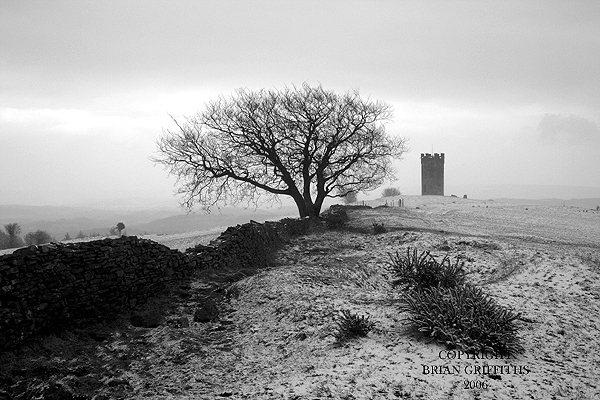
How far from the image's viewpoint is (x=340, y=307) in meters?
7.97

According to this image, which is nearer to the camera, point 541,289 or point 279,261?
point 541,289

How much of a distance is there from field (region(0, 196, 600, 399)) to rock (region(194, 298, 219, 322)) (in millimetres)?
179

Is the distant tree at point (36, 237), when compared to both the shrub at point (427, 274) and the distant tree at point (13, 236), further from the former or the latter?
the shrub at point (427, 274)

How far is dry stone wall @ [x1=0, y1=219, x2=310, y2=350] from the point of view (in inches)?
243

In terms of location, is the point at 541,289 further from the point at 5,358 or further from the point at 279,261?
the point at 5,358

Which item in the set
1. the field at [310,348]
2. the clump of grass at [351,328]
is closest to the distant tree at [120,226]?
the field at [310,348]

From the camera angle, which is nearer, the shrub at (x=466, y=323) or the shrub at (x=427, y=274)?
the shrub at (x=466, y=323)

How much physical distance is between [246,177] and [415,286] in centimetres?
1349

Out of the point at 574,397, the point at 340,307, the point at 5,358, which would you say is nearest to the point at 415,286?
the point at 340,307

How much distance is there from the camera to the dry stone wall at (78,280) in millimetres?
6176

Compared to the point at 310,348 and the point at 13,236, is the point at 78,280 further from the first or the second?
the point at 13,236

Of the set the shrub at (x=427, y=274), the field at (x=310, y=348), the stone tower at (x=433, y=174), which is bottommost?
the field at (x=310, y=348)

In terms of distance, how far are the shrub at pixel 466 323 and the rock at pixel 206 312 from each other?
11.6 ft

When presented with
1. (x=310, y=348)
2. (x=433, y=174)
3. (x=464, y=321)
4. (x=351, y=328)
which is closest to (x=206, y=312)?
(x=310, y=348)
